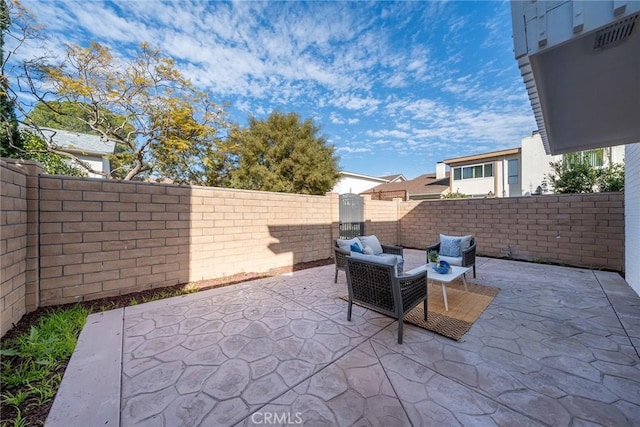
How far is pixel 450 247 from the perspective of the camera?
5.18m

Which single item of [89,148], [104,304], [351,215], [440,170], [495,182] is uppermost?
[440,170]

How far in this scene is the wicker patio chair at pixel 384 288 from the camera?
265cm

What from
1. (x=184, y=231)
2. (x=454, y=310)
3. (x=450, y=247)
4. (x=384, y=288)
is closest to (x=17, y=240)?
(x=184, y=231)

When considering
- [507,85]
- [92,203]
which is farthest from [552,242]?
[92,203]

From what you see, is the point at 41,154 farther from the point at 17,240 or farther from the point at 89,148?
the point at 17,240

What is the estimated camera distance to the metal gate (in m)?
7.64

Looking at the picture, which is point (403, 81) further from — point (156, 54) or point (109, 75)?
point (109, 75)

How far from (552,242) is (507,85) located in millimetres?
4242

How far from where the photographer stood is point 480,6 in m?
4.57

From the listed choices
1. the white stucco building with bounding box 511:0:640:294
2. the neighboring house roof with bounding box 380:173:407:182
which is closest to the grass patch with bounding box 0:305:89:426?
the white stucco building with bounding box 511:0:640:294

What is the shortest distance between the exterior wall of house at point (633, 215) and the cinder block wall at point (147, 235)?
21.2ft

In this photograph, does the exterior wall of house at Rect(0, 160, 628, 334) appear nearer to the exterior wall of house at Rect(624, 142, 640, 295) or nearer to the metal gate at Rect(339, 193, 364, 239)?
the exterior wall of house at Rect(624, 142, 640, 295)

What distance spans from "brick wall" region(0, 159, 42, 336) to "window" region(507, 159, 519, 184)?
20492 mm

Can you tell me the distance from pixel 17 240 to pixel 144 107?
27.2 ft
